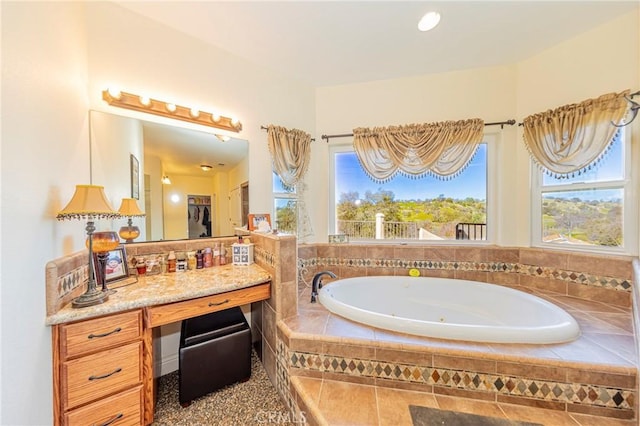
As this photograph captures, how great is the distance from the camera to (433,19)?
169 centimetres

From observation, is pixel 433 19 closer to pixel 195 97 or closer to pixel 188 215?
pixel 195 97

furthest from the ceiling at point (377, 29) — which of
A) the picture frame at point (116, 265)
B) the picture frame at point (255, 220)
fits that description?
the picture frame at point (116, 265)

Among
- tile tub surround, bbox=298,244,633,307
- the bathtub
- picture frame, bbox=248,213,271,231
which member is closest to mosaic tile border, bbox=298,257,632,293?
tile tub surround, bbox=298,244,633,307

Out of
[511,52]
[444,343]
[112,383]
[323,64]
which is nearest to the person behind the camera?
[112,383]

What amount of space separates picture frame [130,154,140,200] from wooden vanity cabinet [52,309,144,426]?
92cm

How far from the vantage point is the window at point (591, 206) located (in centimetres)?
174

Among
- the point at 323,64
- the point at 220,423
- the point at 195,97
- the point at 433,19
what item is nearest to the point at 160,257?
the point at 220,423

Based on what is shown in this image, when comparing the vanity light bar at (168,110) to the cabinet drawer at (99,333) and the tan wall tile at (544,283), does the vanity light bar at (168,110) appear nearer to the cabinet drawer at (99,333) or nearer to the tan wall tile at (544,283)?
the cabinet drawer at (99,333)

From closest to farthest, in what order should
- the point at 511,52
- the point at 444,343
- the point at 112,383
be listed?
the point at 112,383
the point at 444,343
the point at 511,52

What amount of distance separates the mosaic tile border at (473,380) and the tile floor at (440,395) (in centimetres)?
6

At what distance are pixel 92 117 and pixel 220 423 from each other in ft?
7.03

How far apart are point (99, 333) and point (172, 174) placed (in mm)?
1187

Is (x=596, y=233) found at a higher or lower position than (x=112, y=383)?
higher

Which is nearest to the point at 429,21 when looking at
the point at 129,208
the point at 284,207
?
the point at 284,207
